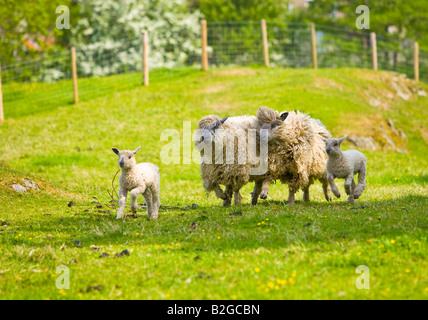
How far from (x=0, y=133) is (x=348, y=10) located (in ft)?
109

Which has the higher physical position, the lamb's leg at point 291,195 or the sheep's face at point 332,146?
the sheep's face at point 332,146

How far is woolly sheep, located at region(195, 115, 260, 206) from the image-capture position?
36.1 ft

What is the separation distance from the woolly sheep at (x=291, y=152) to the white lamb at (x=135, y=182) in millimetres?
2271

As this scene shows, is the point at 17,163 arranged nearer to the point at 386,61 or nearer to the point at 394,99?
the point at 394,99

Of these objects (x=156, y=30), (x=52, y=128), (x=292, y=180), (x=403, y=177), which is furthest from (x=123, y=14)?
(x=292, y=180)

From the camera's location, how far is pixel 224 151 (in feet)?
36.4

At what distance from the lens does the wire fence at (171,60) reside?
28816 mm

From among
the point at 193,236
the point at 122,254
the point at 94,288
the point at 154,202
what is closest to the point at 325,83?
the point at 154,202

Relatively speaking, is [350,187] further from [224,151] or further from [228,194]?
[224,151]

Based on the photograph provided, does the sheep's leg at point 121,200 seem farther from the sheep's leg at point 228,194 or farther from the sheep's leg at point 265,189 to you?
the sheep's leg at point 265,189

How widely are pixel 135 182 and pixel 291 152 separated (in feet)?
11.0

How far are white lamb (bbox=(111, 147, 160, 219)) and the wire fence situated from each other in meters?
18.1

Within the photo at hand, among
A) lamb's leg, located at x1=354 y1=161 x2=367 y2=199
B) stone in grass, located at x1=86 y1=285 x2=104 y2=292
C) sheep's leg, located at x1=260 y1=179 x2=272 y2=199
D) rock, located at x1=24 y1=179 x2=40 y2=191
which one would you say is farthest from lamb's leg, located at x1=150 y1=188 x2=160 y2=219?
rock, located at x1=24 y1=179 x2=40 y2=191

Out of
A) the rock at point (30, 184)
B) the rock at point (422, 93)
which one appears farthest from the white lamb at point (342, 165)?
the rock at point (422, 93)
